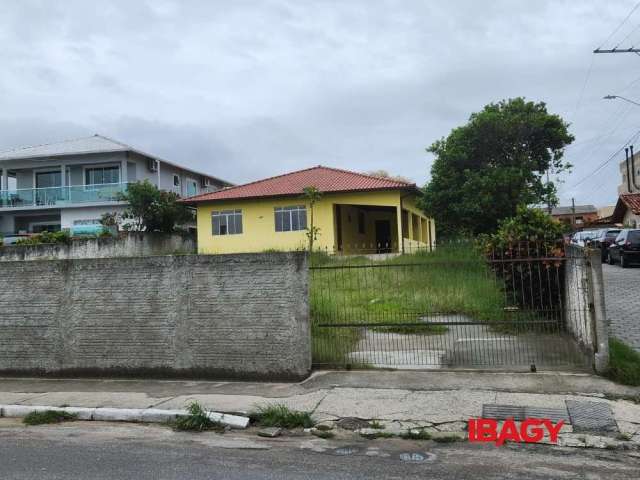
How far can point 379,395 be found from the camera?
25.0 feet

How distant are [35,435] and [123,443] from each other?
4.23 ft

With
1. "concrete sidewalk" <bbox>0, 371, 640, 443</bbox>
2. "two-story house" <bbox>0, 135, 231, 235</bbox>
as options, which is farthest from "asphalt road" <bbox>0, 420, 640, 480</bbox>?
"two-story house" <bbox>0, 135, 231, 235</bbox>

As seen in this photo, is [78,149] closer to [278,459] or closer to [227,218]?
[227,218]

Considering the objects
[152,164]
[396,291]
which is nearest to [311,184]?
[152,164]

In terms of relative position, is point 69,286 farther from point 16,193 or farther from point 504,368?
point 16,193

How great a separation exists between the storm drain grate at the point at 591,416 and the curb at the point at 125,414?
151 inches

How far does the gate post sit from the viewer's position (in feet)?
26.2

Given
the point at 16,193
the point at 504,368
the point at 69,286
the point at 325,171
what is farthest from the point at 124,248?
the point at 504,368

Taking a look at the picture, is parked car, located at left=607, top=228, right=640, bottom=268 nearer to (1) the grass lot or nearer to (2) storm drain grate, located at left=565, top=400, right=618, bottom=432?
(1) the grass lot

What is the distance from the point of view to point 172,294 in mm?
9266

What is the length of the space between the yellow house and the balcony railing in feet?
25.1

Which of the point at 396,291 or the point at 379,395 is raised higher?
the point at 396,291

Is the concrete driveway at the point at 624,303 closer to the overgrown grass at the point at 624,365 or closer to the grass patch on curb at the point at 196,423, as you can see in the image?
the overgrown grass at the point at 624,365

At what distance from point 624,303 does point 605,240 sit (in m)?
15.2
